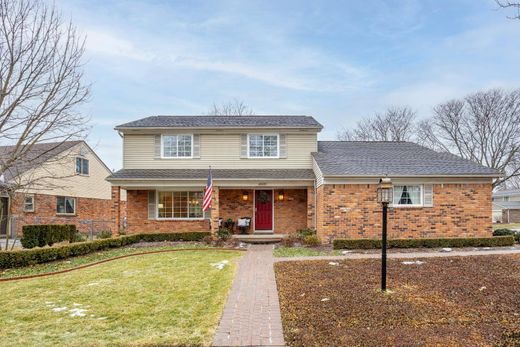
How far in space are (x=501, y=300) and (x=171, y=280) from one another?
6923 millimetres

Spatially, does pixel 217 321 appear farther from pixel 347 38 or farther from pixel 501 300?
pixel 347 38

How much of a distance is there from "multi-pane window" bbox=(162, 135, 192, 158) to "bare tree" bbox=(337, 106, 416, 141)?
2538cm

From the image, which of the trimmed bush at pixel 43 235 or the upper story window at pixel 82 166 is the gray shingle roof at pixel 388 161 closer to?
the trimmed bush at pixel 43 235

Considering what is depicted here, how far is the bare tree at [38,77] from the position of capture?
32.6 feet

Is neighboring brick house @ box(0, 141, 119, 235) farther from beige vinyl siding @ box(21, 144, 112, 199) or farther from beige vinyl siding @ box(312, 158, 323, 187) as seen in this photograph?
beige vinyl siding @ box(312, 158, 323, 187)

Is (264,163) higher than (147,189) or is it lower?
higher

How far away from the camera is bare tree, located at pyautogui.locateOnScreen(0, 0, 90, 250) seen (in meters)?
9.95

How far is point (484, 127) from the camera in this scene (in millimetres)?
30031

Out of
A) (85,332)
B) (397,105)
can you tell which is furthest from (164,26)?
(397,105)

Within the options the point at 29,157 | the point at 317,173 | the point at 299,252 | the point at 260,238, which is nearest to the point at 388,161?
the point at 317,173

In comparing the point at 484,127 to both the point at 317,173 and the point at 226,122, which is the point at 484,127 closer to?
the point at 317,173

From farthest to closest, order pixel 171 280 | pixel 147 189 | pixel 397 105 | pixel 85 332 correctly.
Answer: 1. pixel 397 105
2. pixel 147 189
3. pixel 171 280
4. pixel 85 332

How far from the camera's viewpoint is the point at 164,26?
14891 mm

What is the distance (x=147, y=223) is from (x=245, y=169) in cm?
548
